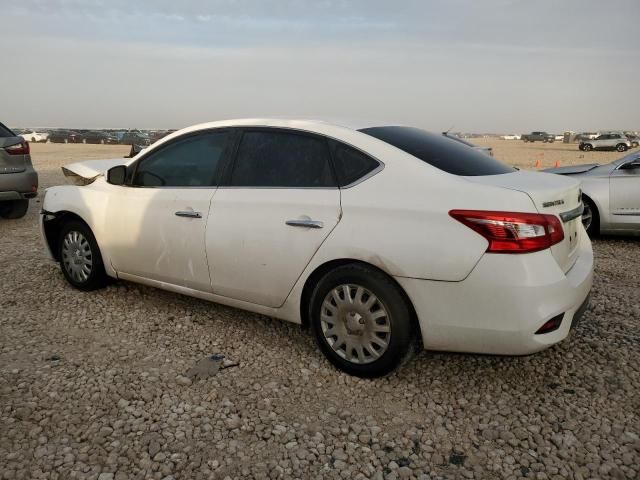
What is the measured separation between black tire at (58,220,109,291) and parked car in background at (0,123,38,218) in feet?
11.0

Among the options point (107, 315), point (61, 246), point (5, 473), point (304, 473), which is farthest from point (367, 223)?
point (61, 246)

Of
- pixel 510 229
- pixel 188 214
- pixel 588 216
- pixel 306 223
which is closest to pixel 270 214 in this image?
pixel 306 223

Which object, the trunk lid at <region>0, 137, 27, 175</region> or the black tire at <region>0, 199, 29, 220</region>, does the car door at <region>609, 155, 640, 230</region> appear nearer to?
the trunk lid at <region>0, 137, 27, 175</region>

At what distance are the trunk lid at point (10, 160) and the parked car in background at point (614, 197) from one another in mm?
7859

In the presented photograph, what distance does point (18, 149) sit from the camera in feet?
24.4

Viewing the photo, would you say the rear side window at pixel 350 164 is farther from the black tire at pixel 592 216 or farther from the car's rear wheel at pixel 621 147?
the car's rear wheel at pixel 621 147

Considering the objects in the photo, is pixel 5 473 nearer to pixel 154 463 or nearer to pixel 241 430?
pixel 154 463

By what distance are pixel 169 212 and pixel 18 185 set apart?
4.90 meters

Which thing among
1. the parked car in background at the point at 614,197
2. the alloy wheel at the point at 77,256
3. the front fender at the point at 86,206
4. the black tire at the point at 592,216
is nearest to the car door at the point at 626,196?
the parked car in background at the point at 614,197

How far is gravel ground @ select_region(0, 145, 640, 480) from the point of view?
242 cm

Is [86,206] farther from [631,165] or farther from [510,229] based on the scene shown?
[631,165]

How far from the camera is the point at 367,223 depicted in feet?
9.63

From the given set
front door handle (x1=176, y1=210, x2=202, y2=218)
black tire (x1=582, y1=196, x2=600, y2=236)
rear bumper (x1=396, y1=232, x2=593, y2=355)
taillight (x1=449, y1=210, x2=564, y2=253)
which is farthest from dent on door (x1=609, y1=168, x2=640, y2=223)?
front door handle (x1=176, y1=210, x2=202, y2=218)

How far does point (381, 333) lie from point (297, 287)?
0.61 meters
